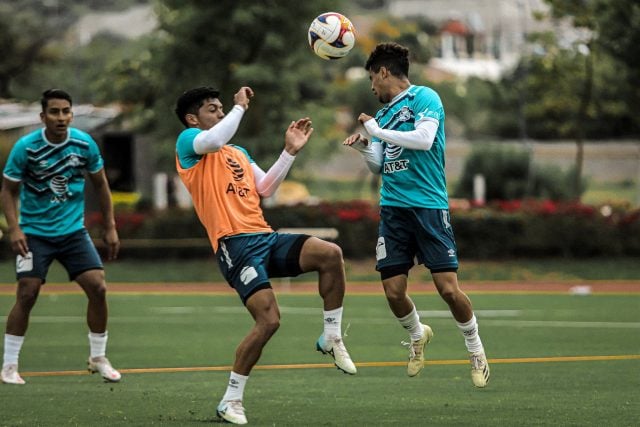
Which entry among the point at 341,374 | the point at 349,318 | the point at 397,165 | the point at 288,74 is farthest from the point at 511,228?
the point at 397,165

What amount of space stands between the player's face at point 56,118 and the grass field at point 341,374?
2323 mm

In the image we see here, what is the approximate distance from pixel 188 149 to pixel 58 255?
284cm

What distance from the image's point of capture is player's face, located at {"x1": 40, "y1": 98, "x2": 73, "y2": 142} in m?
11.5

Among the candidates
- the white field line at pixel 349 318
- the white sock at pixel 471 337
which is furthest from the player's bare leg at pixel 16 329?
the white field line at pixel 349 318

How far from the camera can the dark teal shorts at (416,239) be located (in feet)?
33.6

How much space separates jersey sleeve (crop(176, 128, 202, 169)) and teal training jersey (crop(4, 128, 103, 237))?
2.37m

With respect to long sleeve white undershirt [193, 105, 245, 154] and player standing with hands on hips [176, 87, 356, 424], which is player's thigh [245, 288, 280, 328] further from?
long sleeve white undershirt [193, 105, 245, 154]

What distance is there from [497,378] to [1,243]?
20988 mm

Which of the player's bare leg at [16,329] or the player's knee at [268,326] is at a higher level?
the player's knee at [268,326]

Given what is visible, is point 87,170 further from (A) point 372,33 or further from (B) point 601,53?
(A) point 372,33

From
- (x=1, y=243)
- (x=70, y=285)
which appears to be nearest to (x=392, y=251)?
(x=70, y=285)

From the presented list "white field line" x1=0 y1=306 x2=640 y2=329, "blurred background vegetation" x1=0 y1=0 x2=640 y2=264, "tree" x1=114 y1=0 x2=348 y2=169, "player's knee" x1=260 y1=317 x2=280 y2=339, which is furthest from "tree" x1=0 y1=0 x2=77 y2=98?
"player's knee" x1=260 y1=317 x2=280 y2=339

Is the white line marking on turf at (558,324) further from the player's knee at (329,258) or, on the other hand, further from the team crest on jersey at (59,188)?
the player's knee at (329,258)

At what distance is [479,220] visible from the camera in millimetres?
29578
